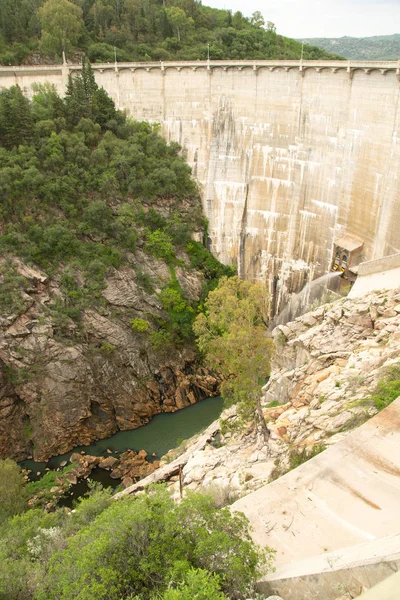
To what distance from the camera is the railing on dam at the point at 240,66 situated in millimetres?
27641

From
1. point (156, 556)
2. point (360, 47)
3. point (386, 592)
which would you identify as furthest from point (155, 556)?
point (360, 47)

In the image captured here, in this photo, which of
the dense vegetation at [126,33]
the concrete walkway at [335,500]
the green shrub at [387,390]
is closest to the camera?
the concrete walkway at [335,500]

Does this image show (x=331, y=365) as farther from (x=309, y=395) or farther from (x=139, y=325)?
(x=139, y=325)

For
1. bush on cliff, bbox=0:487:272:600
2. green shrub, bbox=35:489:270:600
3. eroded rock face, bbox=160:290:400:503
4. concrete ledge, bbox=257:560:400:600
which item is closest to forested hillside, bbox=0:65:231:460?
eroded rock face, bbox=160:290:400:503

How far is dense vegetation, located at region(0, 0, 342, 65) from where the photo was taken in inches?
1690

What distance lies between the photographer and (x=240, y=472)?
1631 cm

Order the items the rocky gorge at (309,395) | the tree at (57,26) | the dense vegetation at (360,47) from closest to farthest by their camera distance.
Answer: the rocky gorge at (309,395) → the tree at (57,26) → the dense vegetation at (360,47)

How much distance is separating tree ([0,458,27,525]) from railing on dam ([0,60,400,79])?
29481 mm

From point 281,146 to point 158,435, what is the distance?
71.3 ft

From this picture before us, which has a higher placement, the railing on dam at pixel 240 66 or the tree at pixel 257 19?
the tree at pixel 257 19

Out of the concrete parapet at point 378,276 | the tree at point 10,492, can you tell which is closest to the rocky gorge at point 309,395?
the concrete parapet at point 378,276

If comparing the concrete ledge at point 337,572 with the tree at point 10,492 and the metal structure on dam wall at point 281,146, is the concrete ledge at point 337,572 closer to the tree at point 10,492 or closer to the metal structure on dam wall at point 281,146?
the tree at point 10,492

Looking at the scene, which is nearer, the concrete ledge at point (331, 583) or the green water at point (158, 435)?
the concrete ledge at point (331, 583)

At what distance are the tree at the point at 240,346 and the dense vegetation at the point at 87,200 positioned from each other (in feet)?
48.0
